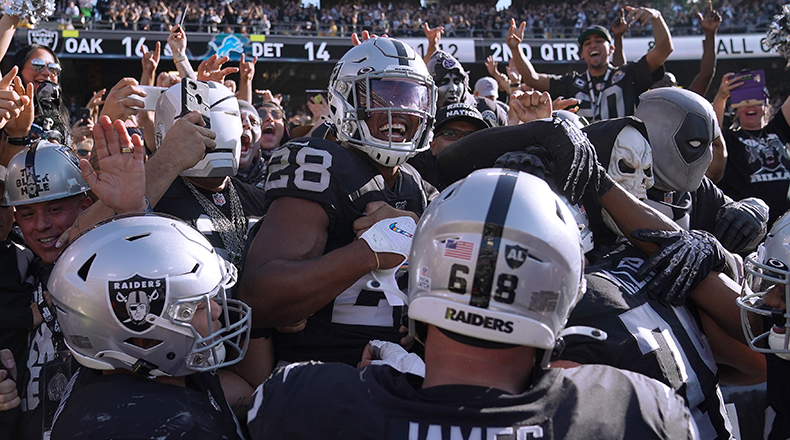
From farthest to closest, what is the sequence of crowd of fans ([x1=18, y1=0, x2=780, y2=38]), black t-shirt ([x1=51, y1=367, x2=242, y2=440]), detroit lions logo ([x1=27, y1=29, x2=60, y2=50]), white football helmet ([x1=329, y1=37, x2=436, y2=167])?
crowd of fans ([x1=18, y1=0, x2=780, y2=38]), detroit lions logo ([x1=27, y1=29, x2=60, y2=50]), white football helmet ([x1=329, y1=37, x2=436, y2=167]), black t-shirt ([x1=51, y1=367, x2=242, y2=440])

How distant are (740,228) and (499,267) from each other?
2240mm

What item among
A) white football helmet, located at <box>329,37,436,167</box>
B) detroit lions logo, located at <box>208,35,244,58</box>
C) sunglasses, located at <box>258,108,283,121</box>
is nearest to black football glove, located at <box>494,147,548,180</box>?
white football helmet, located at <box>329,37,436,167</box>

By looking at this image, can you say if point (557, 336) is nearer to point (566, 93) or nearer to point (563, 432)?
point (563, 432)

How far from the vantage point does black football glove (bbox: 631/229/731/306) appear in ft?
7.66

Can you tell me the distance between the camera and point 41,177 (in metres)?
3.10

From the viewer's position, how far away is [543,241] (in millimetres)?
1521

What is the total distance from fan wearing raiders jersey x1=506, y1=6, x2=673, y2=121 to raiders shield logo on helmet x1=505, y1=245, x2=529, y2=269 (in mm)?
4510

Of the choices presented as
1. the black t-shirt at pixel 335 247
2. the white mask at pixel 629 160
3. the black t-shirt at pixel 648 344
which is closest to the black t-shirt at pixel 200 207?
the black t-shirt at pixel 335 247

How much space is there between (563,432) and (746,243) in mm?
2268

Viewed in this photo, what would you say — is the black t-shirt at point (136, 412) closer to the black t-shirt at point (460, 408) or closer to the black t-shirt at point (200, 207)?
the black t-shirt at point (460, 408)

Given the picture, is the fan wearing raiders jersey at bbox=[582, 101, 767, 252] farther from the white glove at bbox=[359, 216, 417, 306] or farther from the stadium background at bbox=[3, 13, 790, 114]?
the stadium background at bbox=[3, 13, 790, 114]

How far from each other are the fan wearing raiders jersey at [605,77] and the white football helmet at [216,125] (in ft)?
10.7

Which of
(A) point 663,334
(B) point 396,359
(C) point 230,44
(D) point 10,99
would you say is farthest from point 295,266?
(C) point 230,44

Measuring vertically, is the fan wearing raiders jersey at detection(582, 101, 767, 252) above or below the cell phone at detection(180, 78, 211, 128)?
below
